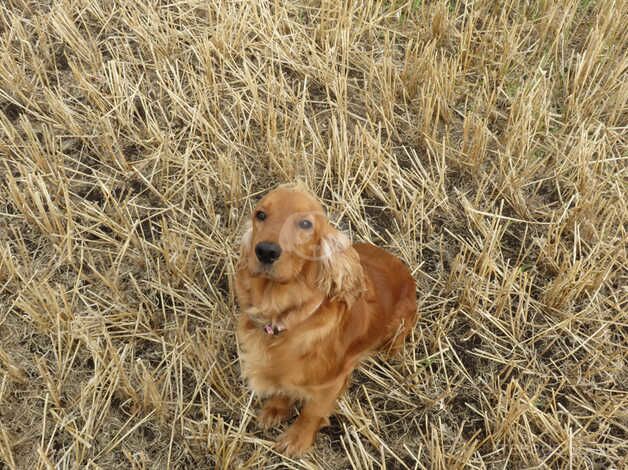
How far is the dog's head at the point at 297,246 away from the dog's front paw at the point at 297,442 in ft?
2.21

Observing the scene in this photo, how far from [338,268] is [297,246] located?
17 centimetres

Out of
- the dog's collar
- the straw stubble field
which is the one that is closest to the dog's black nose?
the dog's collar

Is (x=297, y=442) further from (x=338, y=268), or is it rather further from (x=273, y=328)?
(x=338, y=268)

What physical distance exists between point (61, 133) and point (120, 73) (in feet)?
1.60

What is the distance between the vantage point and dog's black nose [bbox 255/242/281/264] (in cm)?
178

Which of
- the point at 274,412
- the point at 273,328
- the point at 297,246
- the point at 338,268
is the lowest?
the point at 274,412

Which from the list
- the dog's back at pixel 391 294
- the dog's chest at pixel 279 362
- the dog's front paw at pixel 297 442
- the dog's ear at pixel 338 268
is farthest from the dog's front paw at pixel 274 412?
the dog's ear at pixel 338 268

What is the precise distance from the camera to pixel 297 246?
6.07ft

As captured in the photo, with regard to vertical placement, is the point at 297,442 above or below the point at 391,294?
below

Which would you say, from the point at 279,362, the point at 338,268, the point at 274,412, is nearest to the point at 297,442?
the point at 274,412

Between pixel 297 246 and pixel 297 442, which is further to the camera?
pixel 297 442

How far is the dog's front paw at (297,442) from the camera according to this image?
2.33 meters

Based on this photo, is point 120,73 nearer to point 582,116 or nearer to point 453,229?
point 453,229

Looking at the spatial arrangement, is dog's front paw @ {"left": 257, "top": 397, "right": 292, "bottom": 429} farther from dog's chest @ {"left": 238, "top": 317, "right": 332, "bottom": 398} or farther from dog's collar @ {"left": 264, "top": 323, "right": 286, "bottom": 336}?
dog's collar @ {"left": 264, "top": 323, "right": 286, "bottom": 336}
